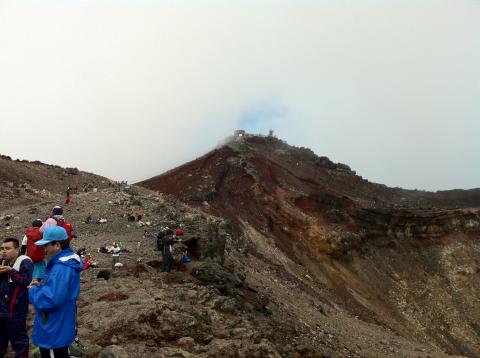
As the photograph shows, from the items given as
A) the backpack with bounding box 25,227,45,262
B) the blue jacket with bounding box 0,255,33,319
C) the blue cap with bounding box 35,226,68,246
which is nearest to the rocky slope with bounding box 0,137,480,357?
the blue jacket with bounding box 0,255,33,319

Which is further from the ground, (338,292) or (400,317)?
(338,292)

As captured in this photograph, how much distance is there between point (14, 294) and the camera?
231 inches

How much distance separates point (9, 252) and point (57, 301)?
176 centimetres

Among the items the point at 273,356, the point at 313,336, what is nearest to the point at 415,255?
the point at 313,336

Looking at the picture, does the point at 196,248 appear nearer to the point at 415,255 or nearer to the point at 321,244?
the point at 321,244

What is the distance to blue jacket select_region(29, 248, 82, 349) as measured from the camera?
4680 millimetres

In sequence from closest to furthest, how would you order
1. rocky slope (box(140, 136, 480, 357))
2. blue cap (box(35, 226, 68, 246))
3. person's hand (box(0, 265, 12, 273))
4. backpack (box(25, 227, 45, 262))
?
blue cap (box(35, 226, 68, 246)) → person's hand (box(0, 265, 12, 273)) → backpack (box(25, 227, 45, 262)) → rocky slope (box(140, 136, 480, 357))

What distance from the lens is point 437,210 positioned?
41.4m

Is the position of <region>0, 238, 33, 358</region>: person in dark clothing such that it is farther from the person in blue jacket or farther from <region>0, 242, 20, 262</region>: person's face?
the person in blue jacket

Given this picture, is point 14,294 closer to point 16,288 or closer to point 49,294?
point 16,288

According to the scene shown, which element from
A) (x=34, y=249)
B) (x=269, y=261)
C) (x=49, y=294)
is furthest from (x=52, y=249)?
(x=269, y=261)

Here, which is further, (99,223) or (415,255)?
(415,255)

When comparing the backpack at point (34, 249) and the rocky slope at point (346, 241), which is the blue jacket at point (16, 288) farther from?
the rocky slope at point (346, 241)

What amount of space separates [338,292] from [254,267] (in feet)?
30.6
